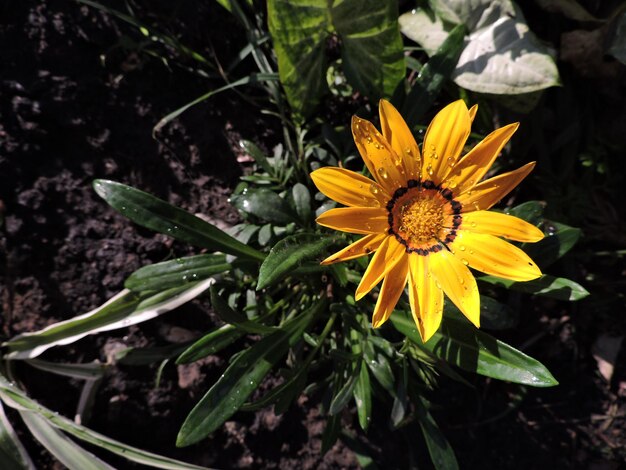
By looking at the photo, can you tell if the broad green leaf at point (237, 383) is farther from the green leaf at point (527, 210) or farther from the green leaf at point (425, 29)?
the green leaf at point (425, 29)

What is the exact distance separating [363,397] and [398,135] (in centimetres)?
87

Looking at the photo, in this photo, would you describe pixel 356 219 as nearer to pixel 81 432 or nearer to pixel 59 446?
pixel 81 432

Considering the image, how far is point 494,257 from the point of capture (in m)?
1.49

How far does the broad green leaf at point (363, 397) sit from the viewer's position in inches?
68.8

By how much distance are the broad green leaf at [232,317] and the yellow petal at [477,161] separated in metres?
0.74

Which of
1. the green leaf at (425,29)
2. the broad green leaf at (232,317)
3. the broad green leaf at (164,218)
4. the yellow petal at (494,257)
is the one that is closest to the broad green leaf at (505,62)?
the green leaf at (425,29)

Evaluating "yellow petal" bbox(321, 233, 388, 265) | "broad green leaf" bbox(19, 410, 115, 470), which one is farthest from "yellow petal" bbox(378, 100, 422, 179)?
"broad green leaf" bbox(19, 410, 115, 470)

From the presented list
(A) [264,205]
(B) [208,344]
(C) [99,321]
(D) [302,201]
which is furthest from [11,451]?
(D) [302,201]

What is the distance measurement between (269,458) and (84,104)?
5.23ft

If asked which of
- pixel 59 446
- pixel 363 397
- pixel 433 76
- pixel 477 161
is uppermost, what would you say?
pixel 433 76

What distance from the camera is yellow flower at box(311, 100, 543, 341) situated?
1.40 m

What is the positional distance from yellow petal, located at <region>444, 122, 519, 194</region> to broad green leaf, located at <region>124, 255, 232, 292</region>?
817mm

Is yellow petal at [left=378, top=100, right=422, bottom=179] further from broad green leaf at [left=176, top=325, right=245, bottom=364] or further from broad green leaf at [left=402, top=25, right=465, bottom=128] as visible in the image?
broad green leaf at [left=176, top=325, right=245, bottom=364]

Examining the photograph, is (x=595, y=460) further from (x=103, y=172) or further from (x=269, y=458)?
(x=103, y=172)
